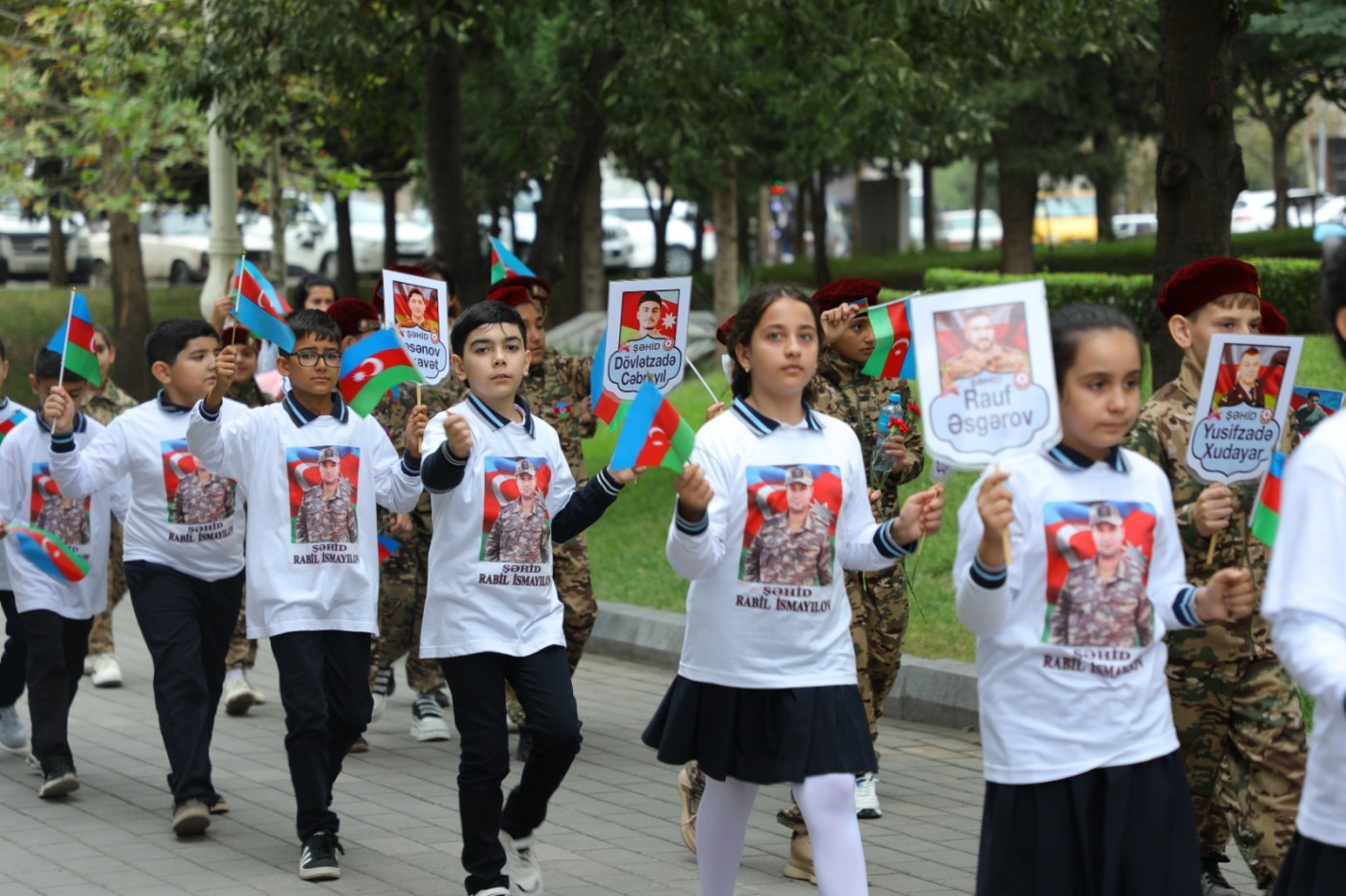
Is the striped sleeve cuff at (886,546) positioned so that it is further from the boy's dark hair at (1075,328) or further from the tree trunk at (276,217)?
the tree trunk at (276,217)

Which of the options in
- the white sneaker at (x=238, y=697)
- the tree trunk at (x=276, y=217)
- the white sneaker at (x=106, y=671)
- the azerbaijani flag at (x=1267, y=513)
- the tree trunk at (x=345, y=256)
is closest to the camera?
the azerbaijani flag at (x=1267, y=513)

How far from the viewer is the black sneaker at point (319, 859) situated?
20.1ft

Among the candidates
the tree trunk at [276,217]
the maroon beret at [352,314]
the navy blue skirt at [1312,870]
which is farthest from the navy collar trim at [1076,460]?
the tree trunk at [276,217]

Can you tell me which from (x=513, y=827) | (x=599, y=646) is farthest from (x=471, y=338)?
(x=599, y=646)

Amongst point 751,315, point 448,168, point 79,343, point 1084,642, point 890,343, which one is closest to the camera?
point 1084,642

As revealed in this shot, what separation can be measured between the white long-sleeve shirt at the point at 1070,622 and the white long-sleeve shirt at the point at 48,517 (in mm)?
4548

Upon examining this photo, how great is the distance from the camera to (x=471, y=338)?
573cm

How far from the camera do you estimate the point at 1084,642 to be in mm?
3959

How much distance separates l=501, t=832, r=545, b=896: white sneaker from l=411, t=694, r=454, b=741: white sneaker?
2.75 meters

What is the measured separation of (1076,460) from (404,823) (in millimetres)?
3738

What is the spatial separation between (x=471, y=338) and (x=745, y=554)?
1.36m

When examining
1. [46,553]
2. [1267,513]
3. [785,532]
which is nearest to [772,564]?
[785,532]

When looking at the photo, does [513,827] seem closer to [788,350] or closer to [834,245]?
[788,350]

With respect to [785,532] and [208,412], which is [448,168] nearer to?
[208,412]
